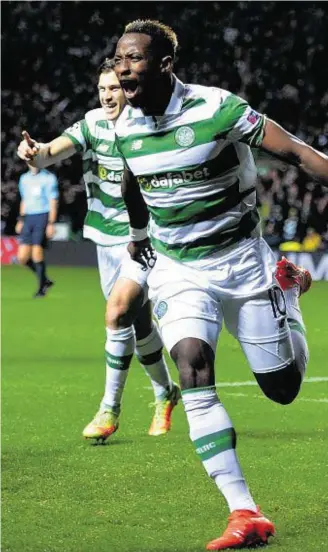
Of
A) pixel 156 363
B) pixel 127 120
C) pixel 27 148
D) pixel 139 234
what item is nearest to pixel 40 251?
pixel 156 363

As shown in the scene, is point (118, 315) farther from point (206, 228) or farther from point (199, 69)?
point (199, 69)

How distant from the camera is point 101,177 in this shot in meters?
7.98

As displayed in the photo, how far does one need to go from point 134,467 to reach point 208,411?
1693 millimetres

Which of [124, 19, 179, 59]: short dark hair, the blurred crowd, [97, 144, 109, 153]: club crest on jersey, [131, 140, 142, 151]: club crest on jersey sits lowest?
the blurred crowd

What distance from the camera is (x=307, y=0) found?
2555 cm

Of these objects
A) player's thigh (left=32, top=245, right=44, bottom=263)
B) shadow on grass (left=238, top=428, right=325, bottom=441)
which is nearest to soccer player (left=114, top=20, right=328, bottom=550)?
shadow on grass (left=238, top=428, right=325, bottom=441)

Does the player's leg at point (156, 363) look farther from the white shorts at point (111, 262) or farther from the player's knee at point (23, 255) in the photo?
the player's knee at point (23, 255)

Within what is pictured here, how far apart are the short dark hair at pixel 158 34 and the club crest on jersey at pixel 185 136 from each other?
31 cm

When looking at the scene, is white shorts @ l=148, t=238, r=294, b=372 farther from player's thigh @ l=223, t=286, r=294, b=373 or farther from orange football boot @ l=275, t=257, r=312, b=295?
orange football boot @ l=275, t=257, r=312, b=295

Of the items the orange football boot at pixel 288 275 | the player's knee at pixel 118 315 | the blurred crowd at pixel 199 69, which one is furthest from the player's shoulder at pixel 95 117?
the blurred crowd at pixel 199 69

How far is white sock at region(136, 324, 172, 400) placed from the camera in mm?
7918

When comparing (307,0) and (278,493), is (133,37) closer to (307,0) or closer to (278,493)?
(278,493)

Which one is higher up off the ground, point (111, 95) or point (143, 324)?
point (111, 95)

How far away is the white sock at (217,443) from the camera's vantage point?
499cm
